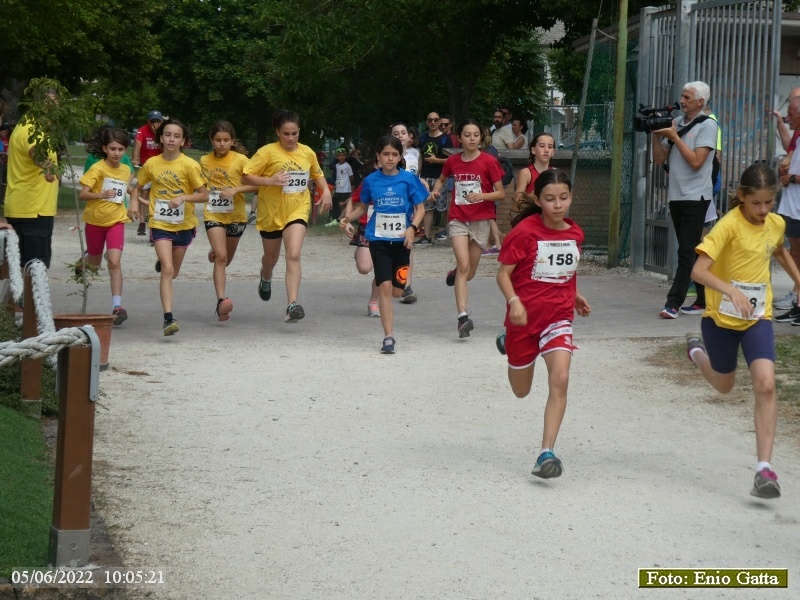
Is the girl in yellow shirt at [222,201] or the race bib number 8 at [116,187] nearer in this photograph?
the race bib number 8 at [116,187]

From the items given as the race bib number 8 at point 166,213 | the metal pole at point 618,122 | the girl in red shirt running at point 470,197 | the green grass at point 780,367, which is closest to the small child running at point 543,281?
the green grass at point 780,367

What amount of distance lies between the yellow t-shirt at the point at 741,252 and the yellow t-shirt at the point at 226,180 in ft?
19.2

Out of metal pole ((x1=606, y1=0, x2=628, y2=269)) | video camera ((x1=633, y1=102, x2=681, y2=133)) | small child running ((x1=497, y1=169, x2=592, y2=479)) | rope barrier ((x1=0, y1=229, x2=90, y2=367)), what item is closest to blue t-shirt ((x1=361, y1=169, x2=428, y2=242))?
video camera ((x1=633, y1=102, x2=681, y2=133))

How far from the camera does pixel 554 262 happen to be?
661 cm

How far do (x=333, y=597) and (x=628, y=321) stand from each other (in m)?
7.43

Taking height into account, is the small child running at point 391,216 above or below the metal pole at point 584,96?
below

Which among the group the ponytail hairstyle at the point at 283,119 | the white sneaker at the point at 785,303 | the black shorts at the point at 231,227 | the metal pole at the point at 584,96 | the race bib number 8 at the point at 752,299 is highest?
the metal pole at the point at 584,96

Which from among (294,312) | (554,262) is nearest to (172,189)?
(294,312)

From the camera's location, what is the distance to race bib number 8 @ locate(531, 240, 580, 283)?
6.59 m

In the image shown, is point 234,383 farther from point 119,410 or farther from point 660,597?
point 660,597

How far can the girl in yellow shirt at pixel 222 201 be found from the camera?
1129cm

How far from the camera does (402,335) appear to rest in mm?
10883

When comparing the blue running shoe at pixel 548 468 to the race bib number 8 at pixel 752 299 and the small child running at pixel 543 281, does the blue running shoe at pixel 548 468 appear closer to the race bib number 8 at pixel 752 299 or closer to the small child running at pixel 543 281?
the small child running at pixel 543 281

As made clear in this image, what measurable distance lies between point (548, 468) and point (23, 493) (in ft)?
7.94
